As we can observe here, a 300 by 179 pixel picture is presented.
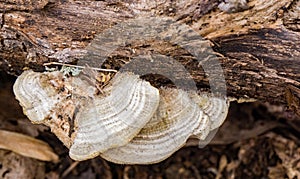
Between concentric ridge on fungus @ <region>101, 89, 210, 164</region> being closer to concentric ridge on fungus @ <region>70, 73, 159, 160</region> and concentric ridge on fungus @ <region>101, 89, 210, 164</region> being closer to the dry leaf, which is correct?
concentric ridge on fungus @ <region>70, 73, 159, 160</region>

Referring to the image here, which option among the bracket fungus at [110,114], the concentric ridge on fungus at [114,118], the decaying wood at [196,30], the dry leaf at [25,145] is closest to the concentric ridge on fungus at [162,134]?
the bracket fungus at [110,114]

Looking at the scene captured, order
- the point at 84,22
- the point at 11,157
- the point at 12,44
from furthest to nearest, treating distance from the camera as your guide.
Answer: the point at 11,157 → the point at 12,44 → the point at 84,22

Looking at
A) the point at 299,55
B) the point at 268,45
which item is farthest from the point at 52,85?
the point at 299,55

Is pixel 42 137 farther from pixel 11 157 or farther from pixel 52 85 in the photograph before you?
pixel 52 85

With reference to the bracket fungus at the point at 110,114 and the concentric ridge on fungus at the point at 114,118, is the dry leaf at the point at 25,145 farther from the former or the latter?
the concentric ridge on fungus at the point at 114,118

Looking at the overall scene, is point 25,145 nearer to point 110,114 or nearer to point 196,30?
point 110,114

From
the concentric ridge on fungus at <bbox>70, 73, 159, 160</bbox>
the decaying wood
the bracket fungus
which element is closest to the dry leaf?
the decaying wood
